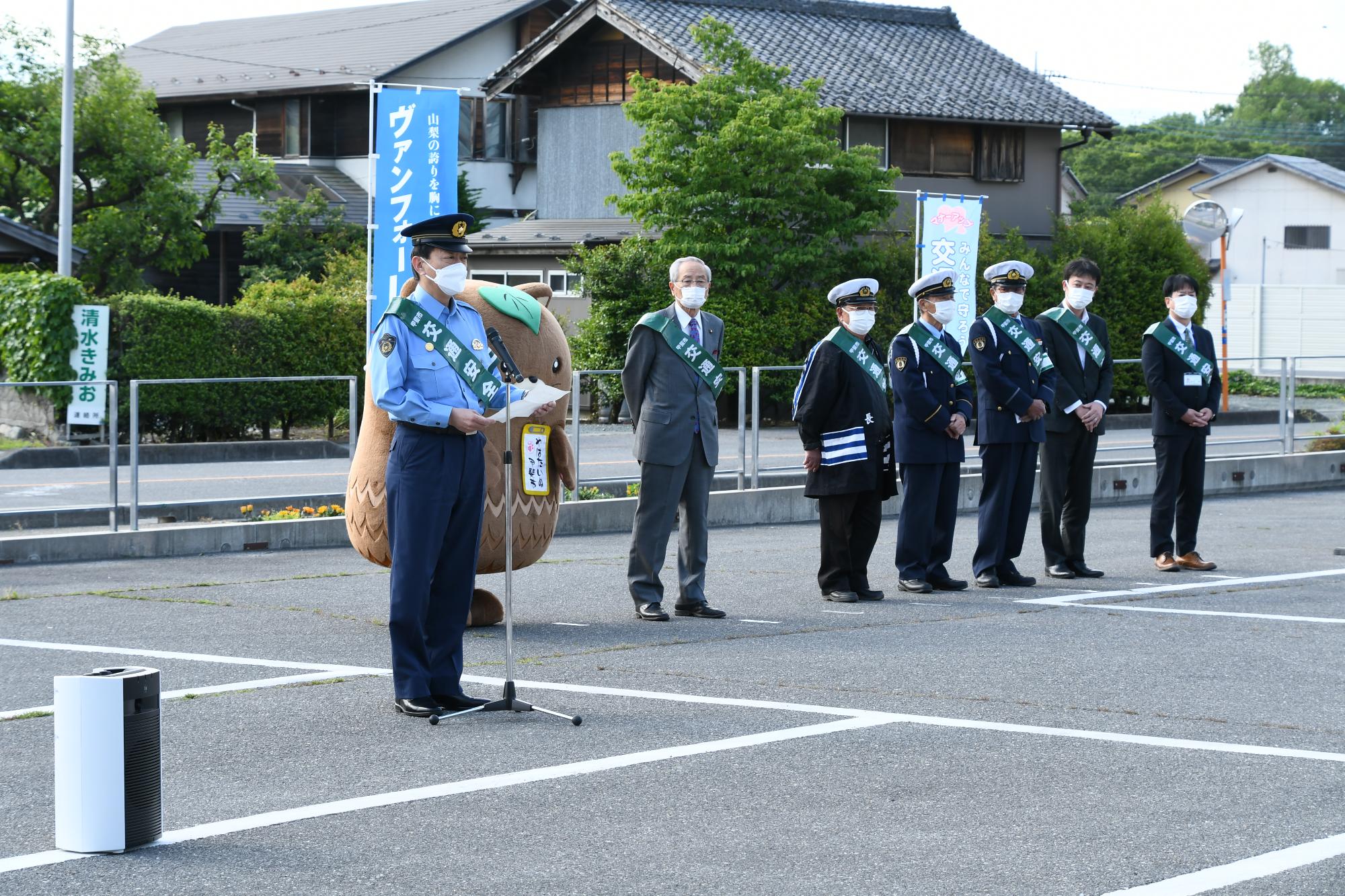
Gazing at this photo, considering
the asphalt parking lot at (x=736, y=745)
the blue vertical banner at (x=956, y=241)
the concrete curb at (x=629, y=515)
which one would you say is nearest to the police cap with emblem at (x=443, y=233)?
the asphalt parking lot at (x=736, y=745)

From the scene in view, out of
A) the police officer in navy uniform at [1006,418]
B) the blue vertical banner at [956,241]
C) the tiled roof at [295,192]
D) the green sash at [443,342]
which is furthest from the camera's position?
the tiled roof at [295,192]

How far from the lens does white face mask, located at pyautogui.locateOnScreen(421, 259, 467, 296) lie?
24.7 ft

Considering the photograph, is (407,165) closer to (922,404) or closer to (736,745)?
(922,404)

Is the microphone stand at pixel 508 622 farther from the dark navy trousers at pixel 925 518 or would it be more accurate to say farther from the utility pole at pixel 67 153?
the utility pole at pixel 67 153

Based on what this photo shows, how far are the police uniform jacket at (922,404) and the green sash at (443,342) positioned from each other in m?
4.57

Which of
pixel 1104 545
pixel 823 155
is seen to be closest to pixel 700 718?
pixel 1104 545

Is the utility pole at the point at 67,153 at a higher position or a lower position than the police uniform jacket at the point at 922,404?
higher

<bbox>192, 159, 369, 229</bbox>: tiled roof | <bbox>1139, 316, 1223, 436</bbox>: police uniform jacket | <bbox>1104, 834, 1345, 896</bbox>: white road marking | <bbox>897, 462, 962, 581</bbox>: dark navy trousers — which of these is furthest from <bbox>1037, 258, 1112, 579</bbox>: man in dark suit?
<bbox>192, 159, 369, 229</bbox>: tiled roof

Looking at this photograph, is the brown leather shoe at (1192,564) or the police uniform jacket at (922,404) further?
the brown leather shoe at (1192,564)

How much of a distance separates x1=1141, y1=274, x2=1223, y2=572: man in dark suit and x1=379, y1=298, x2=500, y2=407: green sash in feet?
21.8

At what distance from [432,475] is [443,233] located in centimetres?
108

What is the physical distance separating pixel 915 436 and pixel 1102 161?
80390 millimetres

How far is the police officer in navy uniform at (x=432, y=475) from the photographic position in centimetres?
739

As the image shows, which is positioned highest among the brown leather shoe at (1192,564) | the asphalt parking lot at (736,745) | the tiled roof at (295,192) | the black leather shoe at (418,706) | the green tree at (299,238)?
the tiled roof at (295,192)
